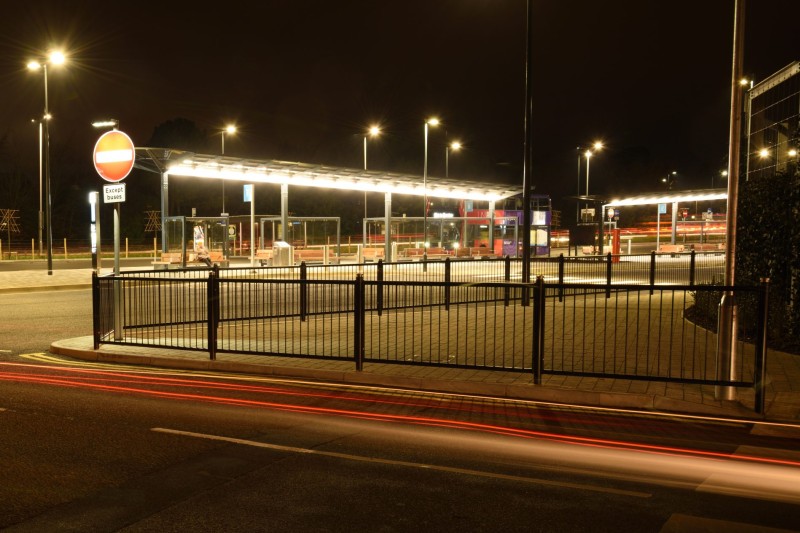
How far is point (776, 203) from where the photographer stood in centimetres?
1134

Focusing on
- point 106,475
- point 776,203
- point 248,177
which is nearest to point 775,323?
point 776,203

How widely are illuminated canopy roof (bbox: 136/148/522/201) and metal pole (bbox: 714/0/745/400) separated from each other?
23.4 meters

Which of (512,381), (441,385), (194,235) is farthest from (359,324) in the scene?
(194,235)

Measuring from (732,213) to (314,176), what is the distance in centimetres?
2763

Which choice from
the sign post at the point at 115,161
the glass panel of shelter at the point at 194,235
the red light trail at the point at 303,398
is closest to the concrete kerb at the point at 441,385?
the red light trail at the point at 303,398

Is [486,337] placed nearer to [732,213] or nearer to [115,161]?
[732,213]

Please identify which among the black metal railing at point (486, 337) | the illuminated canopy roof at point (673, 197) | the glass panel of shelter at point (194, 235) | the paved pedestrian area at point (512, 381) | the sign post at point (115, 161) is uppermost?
the illuminated canopy roof at point (673, 197)

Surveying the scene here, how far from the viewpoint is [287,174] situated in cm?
3316

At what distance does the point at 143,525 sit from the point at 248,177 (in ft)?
94.8

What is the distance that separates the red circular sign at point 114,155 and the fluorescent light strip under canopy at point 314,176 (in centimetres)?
1656

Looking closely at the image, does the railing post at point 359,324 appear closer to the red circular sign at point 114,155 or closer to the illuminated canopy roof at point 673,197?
the red circular sign at point 114,155

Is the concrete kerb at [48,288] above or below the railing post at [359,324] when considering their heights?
below

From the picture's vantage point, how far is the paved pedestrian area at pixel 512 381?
773 cm

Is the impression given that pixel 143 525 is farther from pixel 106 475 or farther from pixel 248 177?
pixel 248 177
